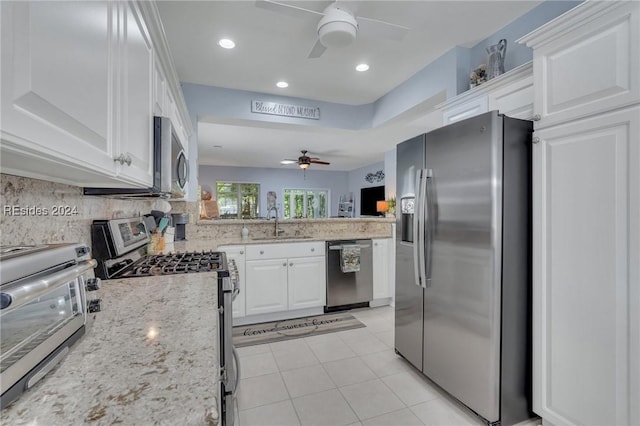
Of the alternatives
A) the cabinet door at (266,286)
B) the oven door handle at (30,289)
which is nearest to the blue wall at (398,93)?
the cabinet door at (266,286)

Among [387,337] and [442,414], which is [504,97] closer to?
[442,414]

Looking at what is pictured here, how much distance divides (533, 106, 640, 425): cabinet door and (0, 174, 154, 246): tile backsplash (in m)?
2.24

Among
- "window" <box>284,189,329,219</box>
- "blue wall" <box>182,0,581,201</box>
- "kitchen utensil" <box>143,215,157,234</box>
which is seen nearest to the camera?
"blue wall" <box>182,0,581,201</box>

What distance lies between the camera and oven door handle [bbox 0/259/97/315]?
1.75 feet

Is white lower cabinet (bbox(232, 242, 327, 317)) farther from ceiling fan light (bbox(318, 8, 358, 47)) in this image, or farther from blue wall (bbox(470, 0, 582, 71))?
blue wall (bbox(470, 0, 582, 71))

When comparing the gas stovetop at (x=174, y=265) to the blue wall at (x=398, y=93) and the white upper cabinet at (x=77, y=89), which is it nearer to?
the white upper cabinet at (x=77, y=89)

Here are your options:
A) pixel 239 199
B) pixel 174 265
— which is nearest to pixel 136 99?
pixel 174 265

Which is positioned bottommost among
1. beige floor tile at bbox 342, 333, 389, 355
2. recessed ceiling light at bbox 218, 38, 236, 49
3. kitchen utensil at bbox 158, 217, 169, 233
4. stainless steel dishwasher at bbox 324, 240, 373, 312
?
beige floor tile at bbox 342, 333, 389, 355

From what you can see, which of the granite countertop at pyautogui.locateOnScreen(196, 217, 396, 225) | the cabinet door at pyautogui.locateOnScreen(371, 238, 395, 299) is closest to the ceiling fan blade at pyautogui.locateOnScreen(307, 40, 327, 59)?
the granite countertop at pyautogui.locateOnScreen(196, 217, 396, 225)

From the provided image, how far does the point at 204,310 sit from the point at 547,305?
1688 mm

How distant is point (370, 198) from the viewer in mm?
7992

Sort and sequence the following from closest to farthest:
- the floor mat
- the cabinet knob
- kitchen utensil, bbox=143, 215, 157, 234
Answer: the cabinet knob < kitchen utensil, bbox=143, 215, 157, 234 < the floor mat

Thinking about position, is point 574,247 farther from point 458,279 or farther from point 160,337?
point 160,337

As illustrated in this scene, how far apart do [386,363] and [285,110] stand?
281 cm
